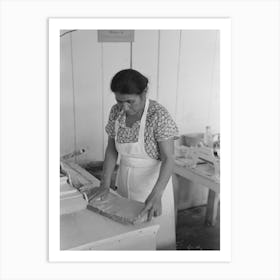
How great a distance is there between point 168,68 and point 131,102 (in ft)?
2.89

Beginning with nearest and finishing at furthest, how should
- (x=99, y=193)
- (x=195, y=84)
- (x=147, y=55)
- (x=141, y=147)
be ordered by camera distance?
(x=99, y=193)
(x=141, y=147)
(x=147, y=55)
(x=195, y=84)

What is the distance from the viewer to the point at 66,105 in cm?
183

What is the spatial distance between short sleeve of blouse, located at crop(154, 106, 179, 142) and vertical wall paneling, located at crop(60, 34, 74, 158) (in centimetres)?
67

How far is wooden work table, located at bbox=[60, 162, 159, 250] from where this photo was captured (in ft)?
3.22

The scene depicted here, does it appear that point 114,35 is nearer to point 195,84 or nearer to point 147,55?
point 147,55

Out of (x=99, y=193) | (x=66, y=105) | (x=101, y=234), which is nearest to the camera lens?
(x=101, y=234)

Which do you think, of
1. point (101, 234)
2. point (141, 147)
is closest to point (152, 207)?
point (101, 234)
